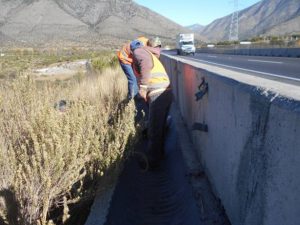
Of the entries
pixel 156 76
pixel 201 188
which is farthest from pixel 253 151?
pixel 156 76

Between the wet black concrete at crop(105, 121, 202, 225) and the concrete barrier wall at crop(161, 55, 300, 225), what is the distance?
46 cm

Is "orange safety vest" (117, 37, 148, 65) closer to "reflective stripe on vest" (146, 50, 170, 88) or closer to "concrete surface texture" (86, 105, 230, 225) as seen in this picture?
"reflective stripe on vest" (146, 50, 170, 88)

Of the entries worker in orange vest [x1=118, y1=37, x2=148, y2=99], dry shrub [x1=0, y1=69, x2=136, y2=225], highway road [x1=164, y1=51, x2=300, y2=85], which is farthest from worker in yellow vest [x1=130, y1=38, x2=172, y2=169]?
highway road [x1=164, y1=51, x2=300, y2=85]

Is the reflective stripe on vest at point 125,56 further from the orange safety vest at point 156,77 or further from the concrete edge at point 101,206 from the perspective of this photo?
the concrete edge at point 101,206

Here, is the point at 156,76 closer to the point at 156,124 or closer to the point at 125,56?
the point at 156,124

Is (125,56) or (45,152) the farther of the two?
(125,56)

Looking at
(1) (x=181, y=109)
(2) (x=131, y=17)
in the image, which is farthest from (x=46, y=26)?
(1) (x=181, y=109)

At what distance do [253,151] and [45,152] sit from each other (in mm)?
1618

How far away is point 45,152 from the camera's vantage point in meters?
3.76

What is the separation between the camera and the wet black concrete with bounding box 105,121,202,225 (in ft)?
15.7

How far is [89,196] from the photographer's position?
14.9 ft

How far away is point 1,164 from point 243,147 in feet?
6.87

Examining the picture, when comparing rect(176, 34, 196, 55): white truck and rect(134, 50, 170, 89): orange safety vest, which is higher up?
rect(134, 50, 170, 89): orange safety vest

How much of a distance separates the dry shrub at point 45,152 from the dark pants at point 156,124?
0.61m
